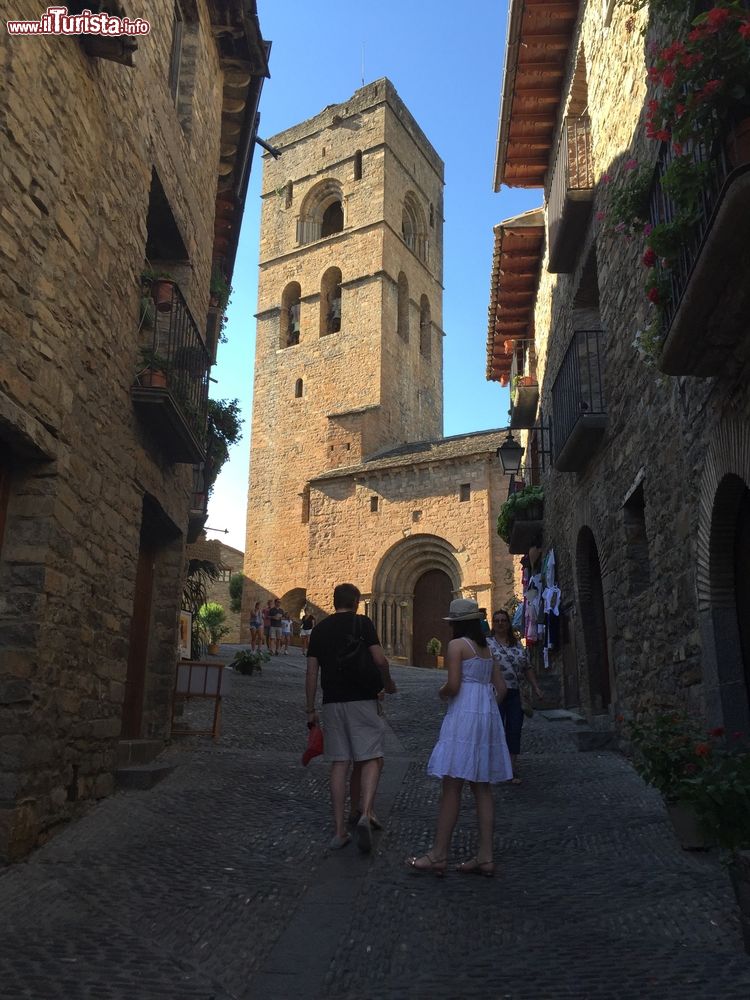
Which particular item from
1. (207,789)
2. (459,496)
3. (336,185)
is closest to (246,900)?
(207,789)

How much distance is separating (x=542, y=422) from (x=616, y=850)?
882cm

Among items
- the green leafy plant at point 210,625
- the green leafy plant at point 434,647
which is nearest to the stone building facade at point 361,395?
the green leafy plant at point 434,647

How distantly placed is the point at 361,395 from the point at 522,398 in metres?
17.3

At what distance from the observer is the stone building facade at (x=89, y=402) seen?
15.3 ft

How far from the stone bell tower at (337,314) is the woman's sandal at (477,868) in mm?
23453

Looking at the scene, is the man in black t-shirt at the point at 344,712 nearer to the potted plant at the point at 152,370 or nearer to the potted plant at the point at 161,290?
the potted plant at the point at 152,370

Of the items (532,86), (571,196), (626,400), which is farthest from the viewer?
(532,86)

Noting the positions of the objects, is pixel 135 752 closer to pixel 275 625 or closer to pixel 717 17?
pixel 717 17

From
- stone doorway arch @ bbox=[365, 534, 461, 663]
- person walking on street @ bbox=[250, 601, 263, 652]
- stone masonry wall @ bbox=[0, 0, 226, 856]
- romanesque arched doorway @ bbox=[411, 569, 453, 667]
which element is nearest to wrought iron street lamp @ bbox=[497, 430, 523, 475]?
stone masonry wall @ bbox=[0, 0, 226, 856]

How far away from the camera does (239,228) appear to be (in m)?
12.5

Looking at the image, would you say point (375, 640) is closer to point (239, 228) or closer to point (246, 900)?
point (246, 900)

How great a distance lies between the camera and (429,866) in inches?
163

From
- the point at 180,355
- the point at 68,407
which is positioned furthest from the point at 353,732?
the point at 180,355

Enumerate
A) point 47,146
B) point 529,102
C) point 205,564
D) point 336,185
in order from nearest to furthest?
point 47,146
point 529,102
point 205,564
point 336,185
